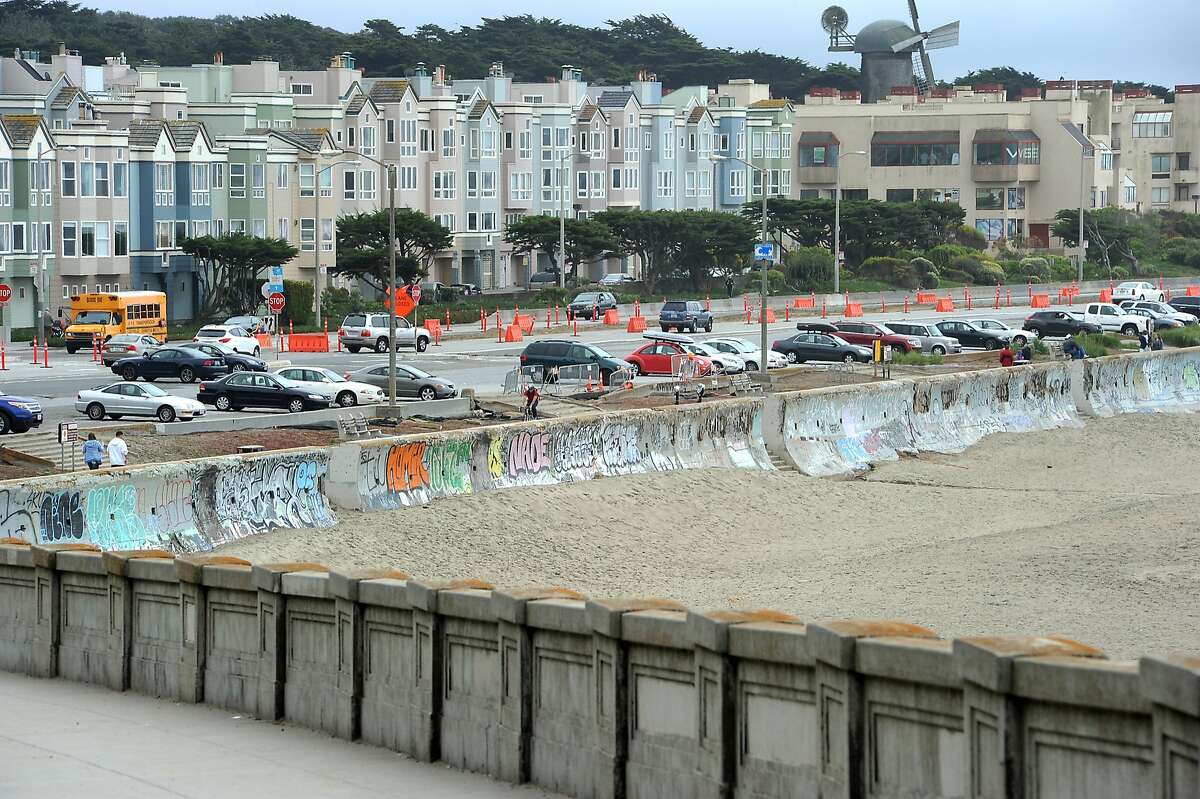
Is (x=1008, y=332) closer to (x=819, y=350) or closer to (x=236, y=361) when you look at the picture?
(x=819, y=350)

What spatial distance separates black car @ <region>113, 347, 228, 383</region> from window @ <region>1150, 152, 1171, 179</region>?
122412 mm

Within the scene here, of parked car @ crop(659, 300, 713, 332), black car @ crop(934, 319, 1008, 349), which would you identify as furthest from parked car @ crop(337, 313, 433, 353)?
black car @ crop(934, 319, 1008, 349)

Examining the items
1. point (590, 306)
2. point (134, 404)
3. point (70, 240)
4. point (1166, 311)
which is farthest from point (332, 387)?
point (1166, 311)

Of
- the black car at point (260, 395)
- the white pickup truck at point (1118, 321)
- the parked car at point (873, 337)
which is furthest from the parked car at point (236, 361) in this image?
the white pickup truck at point (1118, 321)

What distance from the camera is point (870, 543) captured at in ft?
110

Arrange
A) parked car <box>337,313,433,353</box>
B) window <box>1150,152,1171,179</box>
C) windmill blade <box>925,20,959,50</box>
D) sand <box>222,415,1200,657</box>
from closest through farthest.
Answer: sand <box>222,415,1200,657</box>, parked car <box>337,313,433,353</box>, window <box>1150,152,1171,179</box>, windmill blade <box>925,20,959,50</box>

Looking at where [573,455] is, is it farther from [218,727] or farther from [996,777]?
[996,777]

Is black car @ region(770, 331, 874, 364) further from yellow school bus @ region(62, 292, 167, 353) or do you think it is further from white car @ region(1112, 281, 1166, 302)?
white car @ region(1112, 281, 1166, 302)

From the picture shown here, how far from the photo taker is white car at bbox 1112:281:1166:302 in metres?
93.6

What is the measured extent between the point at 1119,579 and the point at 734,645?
15.8 metres

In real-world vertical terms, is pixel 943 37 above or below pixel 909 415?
above

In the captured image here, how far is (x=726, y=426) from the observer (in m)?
41.9

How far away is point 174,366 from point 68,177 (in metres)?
31.5

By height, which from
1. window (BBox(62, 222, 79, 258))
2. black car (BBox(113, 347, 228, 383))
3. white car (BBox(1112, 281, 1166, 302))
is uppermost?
window (BBox(62, 222, 79, 258))
